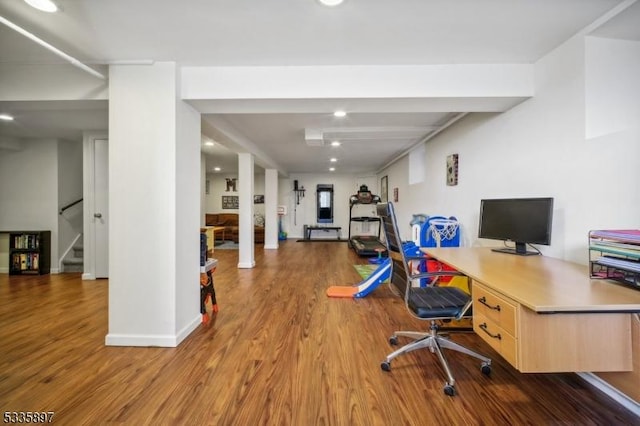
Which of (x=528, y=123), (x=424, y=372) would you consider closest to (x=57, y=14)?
(x=424, y=372)

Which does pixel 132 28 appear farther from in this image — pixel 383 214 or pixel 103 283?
pixel 103 283

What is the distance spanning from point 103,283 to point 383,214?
4569 mm

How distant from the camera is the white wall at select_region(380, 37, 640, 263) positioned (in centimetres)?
166

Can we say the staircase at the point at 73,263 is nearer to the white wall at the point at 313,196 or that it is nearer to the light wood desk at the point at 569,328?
the white wall at the point at 313,196

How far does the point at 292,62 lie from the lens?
86.9 inches

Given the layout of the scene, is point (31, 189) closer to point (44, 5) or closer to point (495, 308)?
point (44, 5)

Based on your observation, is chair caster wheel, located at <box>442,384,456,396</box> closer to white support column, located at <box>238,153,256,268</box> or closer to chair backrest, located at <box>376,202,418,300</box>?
chair backrest, located at <box>376,202,418,300</box>

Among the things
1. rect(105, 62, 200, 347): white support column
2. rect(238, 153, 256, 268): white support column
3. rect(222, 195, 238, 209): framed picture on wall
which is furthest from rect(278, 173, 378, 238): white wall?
rect(105, 62, 200, 347): white support column

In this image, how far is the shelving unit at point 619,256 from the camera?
50.4 inches

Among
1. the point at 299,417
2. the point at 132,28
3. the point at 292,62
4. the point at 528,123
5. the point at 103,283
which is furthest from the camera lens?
the point at 103,283

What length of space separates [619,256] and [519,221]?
0.84 meters

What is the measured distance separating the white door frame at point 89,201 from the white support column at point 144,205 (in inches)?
112

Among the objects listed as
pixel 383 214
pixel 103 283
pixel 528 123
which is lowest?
pixel 103 283

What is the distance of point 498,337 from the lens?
133cm
